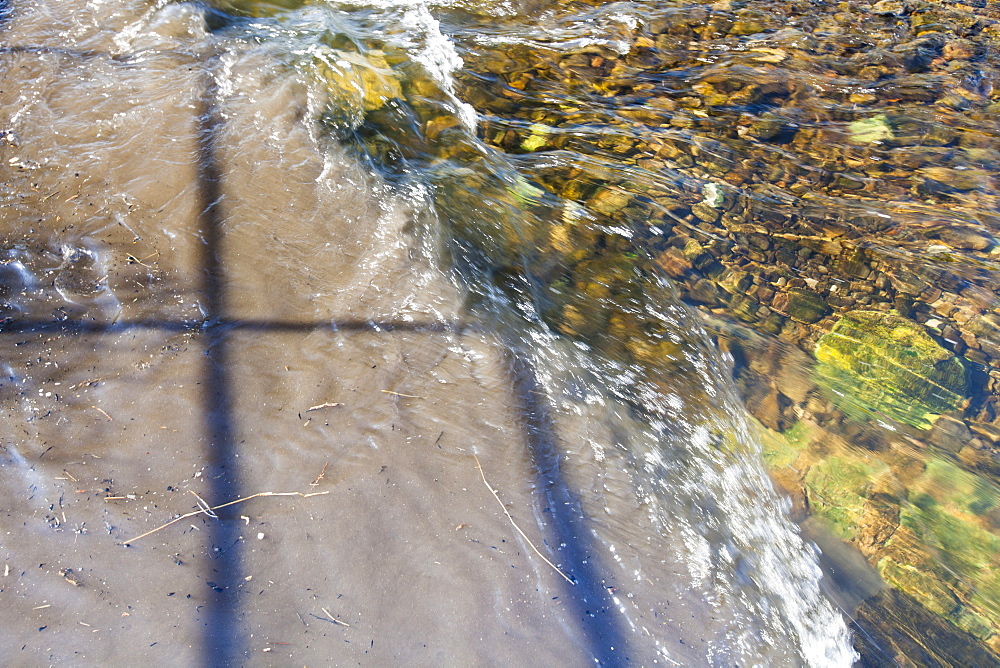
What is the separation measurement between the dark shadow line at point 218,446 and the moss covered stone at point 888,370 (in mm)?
3192

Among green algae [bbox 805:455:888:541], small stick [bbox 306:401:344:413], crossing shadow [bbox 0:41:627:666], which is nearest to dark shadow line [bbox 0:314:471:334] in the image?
crossing shadow [bbox 0:41:627:666]

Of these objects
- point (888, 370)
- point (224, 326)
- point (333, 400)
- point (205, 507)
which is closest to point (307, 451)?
point (333, 400)

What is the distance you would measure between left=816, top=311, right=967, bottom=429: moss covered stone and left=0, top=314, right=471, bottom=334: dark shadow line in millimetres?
2320

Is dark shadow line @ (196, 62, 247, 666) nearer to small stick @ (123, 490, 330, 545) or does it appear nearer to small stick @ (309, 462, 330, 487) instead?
small stick @ (123, 490, 330, 545)

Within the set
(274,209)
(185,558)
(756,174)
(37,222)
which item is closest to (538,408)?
(185,558)

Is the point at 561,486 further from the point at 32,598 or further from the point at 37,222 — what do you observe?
the point at 37,222

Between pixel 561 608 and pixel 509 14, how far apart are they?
20.0ft

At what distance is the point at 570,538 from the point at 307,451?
1.03m

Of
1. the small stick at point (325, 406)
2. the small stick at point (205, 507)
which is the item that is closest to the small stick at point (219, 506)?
the small stick at point (205, 507)

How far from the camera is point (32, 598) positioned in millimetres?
1681

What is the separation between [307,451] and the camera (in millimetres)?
2133

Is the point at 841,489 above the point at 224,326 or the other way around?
the other way around

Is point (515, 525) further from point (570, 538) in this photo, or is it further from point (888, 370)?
point (888, 370)

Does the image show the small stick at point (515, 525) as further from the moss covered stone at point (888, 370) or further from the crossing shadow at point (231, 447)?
the moss covered stone at point (888, 370)
